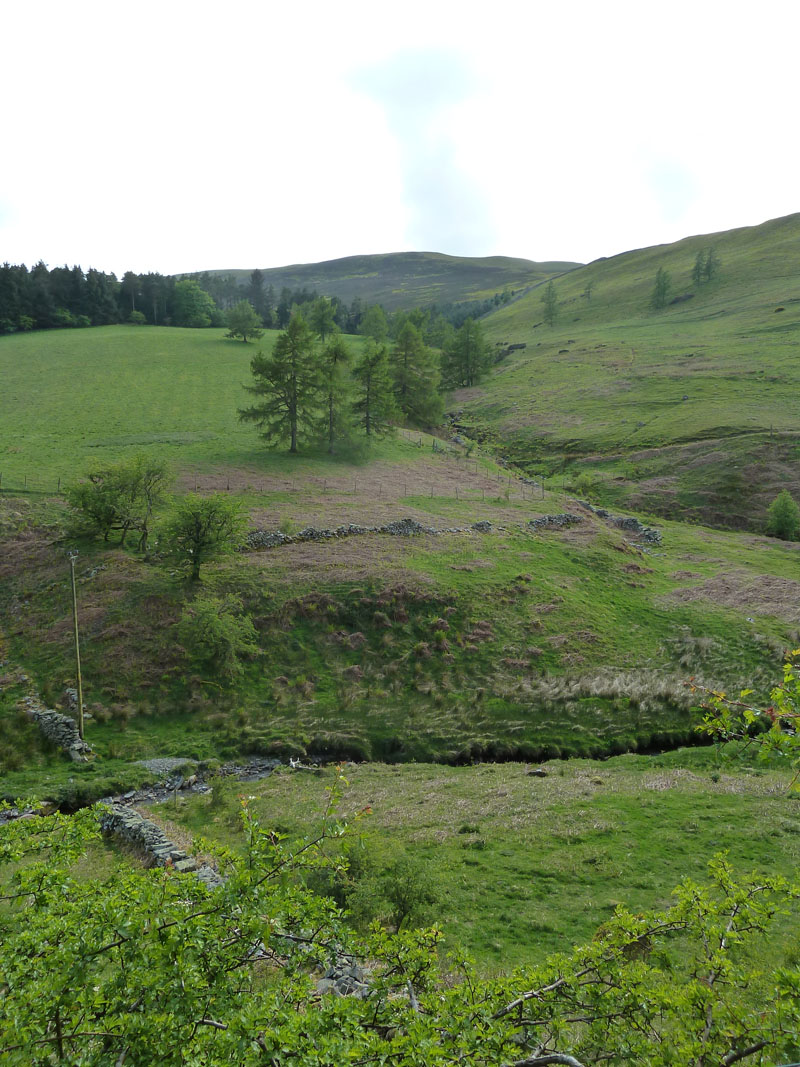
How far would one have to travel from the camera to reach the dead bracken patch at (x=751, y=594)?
125ft

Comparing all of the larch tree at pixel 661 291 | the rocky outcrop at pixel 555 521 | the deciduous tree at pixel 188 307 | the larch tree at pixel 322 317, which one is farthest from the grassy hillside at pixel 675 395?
the deciduous tree at pixel 188 307

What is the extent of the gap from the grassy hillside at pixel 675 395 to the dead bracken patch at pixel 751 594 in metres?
20.5

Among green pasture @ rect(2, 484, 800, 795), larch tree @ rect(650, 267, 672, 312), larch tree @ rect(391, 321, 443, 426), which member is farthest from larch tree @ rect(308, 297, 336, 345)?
larch tree @ rect(650, 267, 672, 312)

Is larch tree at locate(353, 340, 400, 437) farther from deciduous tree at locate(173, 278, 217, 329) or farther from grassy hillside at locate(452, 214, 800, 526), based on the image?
deciduous tree at locate(173, 278, 217, 329)

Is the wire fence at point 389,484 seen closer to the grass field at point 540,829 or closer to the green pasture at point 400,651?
the green pasture at point 400,651

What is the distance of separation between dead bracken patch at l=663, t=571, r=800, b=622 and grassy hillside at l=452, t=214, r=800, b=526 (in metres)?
20.5

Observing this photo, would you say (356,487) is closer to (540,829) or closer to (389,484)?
(389,484)

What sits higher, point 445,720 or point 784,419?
point 784,419

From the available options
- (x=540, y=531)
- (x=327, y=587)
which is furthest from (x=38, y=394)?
(x=540, y=531)

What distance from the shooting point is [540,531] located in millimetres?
50688

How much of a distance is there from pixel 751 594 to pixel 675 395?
64.3 metres

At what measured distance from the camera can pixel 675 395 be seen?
311 ft

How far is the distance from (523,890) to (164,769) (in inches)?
654

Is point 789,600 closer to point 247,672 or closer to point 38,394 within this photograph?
point 247,672
